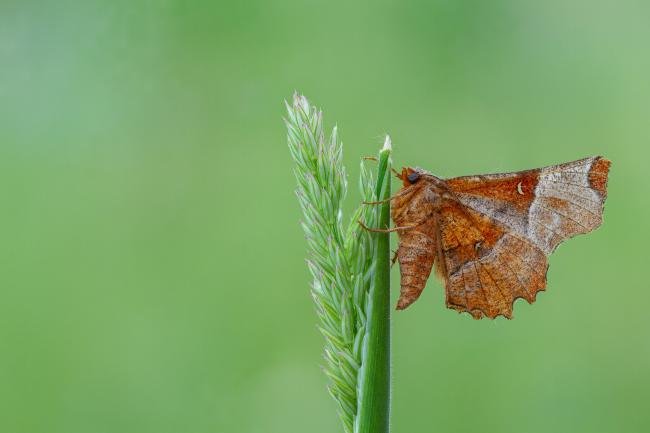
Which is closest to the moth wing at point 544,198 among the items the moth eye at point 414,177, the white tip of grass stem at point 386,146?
the moth eye at point 414,177

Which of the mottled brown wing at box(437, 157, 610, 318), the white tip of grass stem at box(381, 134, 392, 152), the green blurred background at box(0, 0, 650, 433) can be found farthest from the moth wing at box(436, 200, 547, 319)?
the green blurred background at box(0, 0, 650, 433)

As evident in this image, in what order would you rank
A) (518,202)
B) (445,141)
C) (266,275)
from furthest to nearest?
(445,141) < (266,275) < (518,202)

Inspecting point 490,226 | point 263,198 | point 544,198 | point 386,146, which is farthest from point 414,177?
point 263,198

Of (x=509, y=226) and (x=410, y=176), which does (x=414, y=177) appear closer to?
(x=410, y=176)

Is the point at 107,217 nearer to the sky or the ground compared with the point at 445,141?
nearer to the ground

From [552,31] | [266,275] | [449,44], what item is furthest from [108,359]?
[552,31]

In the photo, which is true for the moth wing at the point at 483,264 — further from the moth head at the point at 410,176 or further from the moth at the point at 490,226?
the moth head at the point at 410,176

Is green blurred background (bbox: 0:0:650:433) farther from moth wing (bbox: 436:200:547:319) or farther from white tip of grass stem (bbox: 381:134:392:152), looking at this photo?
white tip of grass stem (bbox: 381:134:392:152)

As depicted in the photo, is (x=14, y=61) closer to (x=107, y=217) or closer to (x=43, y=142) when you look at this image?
(x=43, y=142)
